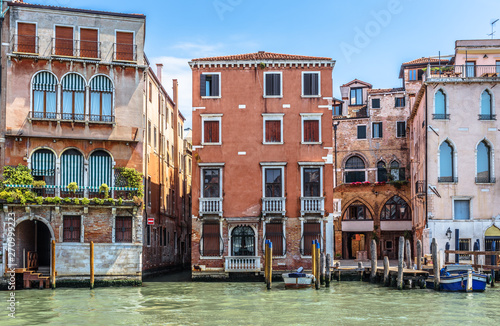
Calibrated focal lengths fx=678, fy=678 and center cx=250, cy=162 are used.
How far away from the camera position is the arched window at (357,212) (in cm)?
4428

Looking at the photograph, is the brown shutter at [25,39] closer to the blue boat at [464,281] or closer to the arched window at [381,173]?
the blue boat at [464,281]

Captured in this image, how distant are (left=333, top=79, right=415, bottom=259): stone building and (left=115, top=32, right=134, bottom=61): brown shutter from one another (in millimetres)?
18125

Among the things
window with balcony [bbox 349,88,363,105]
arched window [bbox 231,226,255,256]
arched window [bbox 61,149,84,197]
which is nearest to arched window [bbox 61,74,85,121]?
arched window [bbox 61,149,84,197]

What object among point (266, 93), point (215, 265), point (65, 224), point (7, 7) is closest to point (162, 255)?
point (215, 265)

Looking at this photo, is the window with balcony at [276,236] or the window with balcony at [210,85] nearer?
the window with balcony at [276,236]

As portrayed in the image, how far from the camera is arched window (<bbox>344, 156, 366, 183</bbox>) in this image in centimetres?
4625

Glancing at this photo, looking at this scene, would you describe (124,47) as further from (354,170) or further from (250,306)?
(354,170)

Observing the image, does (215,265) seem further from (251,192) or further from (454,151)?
(454,151)

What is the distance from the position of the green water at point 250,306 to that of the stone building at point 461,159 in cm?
565

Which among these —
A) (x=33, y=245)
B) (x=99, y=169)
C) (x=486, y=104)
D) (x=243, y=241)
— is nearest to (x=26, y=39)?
(x=99, y=169)

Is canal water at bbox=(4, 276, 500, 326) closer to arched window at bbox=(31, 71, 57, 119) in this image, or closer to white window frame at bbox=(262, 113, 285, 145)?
white window frame at bbox=(262, 113, 285, 145)

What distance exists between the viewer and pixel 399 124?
45.8m

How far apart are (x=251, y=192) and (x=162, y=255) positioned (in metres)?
7.11

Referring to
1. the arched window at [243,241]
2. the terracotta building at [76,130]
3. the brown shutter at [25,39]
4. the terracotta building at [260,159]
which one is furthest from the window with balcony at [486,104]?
the brown shutter at [25,39]
